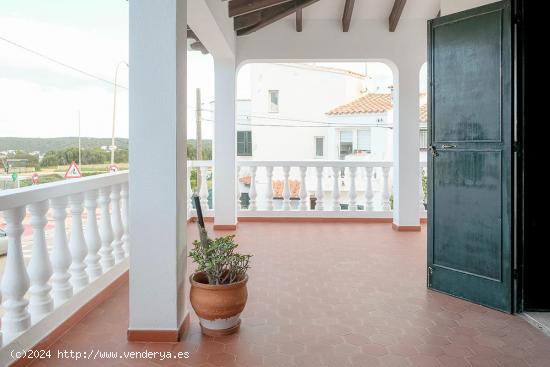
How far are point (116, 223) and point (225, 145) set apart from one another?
3.11 metres

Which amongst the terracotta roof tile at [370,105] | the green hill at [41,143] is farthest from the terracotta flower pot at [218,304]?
the terracotta roof tile at [370,105]

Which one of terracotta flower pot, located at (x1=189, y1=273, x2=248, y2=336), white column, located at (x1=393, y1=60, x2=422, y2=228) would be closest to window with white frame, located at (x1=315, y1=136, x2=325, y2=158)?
white column, located at (x1=393, y1=60, x2=422, y2=228)

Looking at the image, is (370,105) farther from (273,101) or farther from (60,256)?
(60,256)

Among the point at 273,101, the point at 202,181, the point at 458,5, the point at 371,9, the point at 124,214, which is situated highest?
the point at 273,101

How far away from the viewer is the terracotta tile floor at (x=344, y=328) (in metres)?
2.62

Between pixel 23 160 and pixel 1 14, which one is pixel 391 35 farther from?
pixel 1 14

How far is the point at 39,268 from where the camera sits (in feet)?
9.04

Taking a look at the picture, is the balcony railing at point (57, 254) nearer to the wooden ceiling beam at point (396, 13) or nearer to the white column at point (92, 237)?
the white column at point (92, 237)

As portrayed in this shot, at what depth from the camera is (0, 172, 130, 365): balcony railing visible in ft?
8.17

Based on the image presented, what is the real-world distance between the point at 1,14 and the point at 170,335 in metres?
6.92

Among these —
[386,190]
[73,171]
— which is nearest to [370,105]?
[386,190]

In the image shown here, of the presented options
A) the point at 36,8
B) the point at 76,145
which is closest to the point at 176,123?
the point at 76,145

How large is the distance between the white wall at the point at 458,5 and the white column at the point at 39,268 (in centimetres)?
360

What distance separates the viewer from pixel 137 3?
2.72 meters
